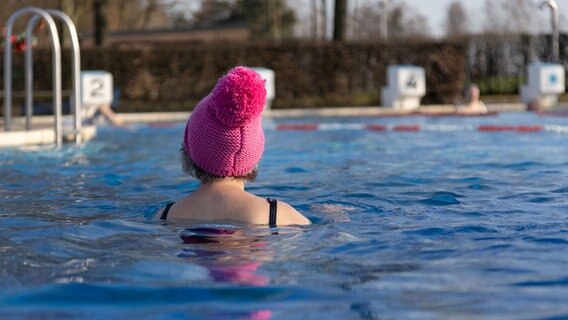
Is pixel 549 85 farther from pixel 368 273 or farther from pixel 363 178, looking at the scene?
pixel 368 273

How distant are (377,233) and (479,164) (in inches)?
171

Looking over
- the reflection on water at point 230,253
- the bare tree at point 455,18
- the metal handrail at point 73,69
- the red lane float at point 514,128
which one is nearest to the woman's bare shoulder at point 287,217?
the reflection on water at point 230,253

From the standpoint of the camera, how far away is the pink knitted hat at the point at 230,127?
166 inches

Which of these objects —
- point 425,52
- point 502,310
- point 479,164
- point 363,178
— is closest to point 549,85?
point 425,52

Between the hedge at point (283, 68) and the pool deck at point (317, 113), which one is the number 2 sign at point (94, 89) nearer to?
the pool deck at point (317, 113)

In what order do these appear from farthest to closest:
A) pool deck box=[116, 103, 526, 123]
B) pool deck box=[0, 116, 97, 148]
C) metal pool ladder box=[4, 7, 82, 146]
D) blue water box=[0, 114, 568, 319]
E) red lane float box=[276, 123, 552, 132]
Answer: pool deck box=[116, 103, 526, 123]
red lane float box=[276, 123, 552, 132]
metal pool ladder box=[4, 7, 82, 146]
pool deck box=[0, 116, 97, 148]
blue water box=[0, 114, 568, 319]

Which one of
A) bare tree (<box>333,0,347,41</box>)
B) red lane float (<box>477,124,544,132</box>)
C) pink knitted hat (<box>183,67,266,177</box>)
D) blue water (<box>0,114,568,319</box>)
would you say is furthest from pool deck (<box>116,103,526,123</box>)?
pink knitted hat (<box>183,67,266,177</box>)

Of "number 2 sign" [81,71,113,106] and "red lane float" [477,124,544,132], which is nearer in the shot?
"red lane float" [477,124,544,132]

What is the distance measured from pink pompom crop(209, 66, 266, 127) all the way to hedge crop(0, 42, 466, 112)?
19876mm

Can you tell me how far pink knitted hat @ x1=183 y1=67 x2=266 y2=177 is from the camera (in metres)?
4.21

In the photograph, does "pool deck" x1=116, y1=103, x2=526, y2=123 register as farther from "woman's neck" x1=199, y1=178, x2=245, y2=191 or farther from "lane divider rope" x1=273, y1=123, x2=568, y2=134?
"woman's neck" x1=199, y1=178, x2=245, y2=191

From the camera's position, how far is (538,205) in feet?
18.8

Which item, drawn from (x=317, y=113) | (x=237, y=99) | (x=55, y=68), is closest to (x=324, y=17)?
(x=317, y=113)

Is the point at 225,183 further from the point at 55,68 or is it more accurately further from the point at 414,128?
the point at 414,128
